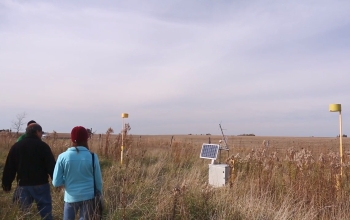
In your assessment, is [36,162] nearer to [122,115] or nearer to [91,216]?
[91,216]

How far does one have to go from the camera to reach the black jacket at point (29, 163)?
5000mm

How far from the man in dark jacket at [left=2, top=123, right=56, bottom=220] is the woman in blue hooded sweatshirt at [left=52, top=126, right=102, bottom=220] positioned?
0.99 m

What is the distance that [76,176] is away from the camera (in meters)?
4.14

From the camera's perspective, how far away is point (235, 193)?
6.44 meters

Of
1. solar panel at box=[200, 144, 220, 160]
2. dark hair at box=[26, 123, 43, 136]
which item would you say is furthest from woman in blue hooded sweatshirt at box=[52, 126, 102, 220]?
solar panel at box=[200, 144, 220, 160]

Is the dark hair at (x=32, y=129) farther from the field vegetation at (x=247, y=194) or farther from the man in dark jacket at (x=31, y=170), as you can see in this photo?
the field vegetation at (x=247, y=194)

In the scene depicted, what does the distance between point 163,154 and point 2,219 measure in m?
8.85

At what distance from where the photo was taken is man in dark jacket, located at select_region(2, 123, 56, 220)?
5.00m

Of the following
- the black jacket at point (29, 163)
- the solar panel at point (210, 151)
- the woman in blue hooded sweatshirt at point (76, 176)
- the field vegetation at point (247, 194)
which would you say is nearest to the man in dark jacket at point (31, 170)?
the black jacket at point (29, 163)

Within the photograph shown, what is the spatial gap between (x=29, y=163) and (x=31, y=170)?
10cm

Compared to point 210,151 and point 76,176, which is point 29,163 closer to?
point 76,176

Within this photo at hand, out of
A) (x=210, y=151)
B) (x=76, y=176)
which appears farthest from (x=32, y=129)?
(x=210, y=151)

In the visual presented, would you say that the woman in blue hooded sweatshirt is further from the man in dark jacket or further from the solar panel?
the solar panel

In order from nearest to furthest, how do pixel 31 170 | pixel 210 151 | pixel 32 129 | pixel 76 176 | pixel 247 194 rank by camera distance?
pixel 76 176, pixel 31 170, pixel 32 129, pixel 247 194, pixel 210 151
